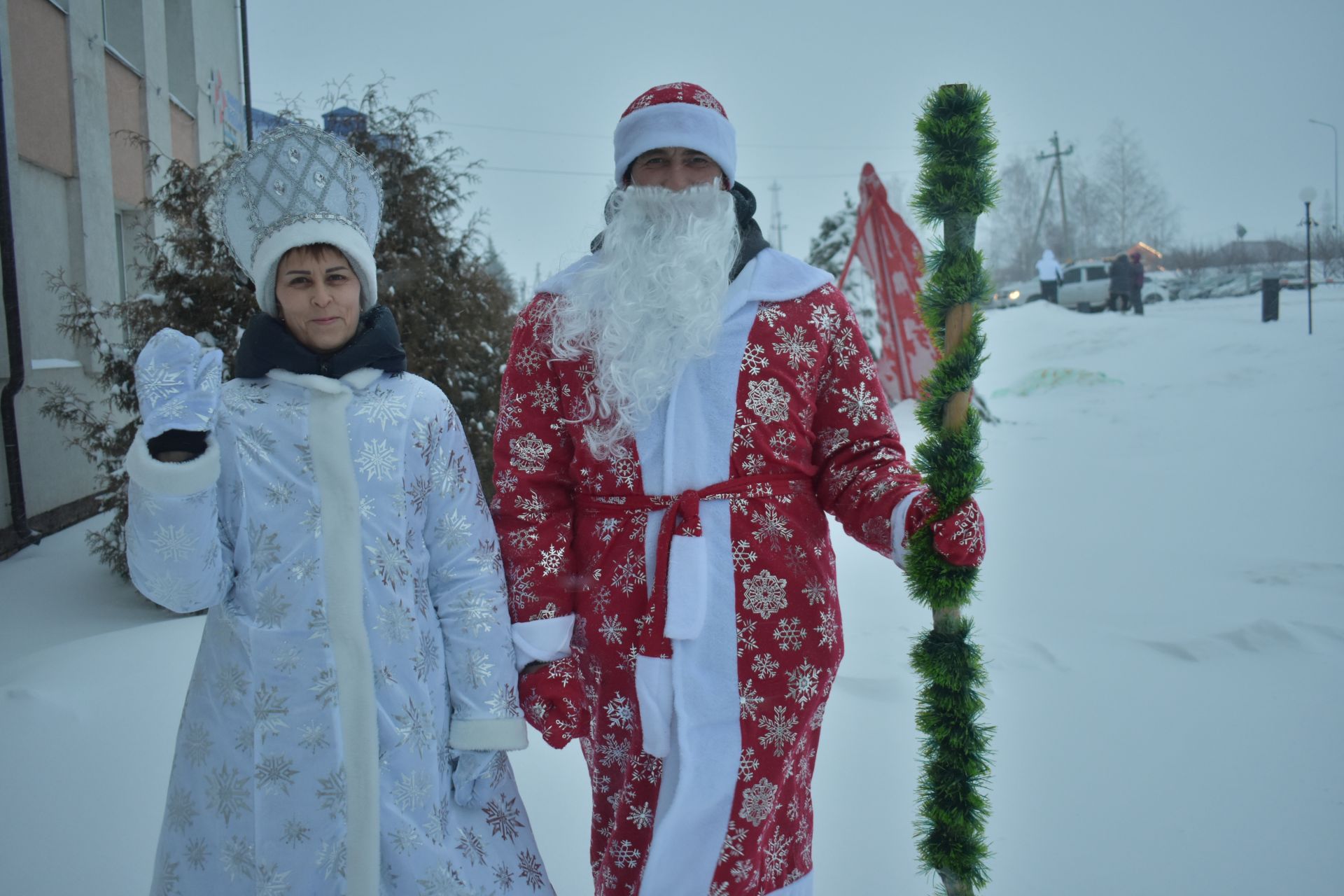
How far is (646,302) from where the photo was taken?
6.24 feet

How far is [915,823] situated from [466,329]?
16.4 feet

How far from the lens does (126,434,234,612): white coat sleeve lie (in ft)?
4.76

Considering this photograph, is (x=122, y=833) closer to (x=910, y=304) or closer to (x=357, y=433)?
(x=357, y=433)

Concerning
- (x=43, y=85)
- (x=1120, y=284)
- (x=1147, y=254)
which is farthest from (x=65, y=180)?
(x=1147, y=254)

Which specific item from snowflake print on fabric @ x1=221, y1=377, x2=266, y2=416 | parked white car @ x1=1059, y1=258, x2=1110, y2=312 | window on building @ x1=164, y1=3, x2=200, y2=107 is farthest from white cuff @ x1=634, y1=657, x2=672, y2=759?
parked white car @ x1=1059, y1=258, x2=1110, y2=312

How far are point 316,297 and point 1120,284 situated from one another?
18.7m

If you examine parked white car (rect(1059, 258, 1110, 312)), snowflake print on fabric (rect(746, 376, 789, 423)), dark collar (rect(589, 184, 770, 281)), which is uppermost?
parked white car (rect(1059, 258, 1110, 312))

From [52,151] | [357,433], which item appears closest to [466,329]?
[52,151]

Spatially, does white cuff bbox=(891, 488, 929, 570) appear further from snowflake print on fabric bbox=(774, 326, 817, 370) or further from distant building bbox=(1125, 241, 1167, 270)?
distant building bbox=(1125, 241, 1167, 270)

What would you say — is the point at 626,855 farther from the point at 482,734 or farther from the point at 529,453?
the point at 529,453

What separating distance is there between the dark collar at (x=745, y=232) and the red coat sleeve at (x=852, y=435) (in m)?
0.19

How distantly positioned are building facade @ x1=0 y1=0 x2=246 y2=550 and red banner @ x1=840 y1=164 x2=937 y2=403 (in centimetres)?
650

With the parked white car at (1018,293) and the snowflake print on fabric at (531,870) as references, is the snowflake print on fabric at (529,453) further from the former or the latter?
the parked white car at (1018,293)

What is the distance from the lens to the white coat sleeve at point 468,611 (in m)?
1.71
